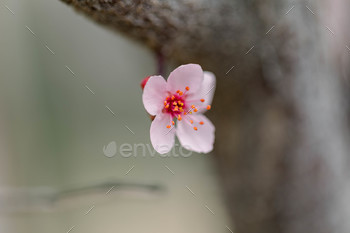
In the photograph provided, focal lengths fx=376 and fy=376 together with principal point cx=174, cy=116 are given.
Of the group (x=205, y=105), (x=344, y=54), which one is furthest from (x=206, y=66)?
(x=344, y=54)

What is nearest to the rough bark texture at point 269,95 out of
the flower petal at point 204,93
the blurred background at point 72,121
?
the flower petal at point 204,93

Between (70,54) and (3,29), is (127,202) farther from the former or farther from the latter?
(3,29)

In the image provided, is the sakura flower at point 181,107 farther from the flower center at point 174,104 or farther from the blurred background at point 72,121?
the blurred background at point 72,121

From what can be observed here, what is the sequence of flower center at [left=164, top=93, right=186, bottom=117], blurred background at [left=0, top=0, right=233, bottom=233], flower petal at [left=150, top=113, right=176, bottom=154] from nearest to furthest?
flower petal at [left=150, top=113, right=176, bottom=154] → flower center at [left=164, top=93, right=186, bottom=117] → blurred background at [left=0, top=0, right=233, bottom=233]

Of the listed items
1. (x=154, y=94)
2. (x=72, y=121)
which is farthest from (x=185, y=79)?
(x=72, y=121)

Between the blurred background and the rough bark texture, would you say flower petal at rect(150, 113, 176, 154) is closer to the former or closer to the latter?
the rough bark texture

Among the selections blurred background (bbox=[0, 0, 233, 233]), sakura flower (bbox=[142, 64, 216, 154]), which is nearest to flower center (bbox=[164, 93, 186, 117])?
sakura flower (bbox=[142, 64, 216, 154])

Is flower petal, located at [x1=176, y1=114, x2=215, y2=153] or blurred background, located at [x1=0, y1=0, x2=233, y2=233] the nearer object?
flower petal, located at [x1=176, y1=114, x2=215, y2=153]
